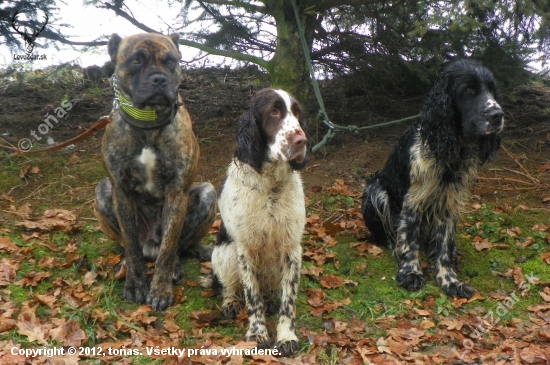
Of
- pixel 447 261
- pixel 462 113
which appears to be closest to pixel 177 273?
pixel 447 261

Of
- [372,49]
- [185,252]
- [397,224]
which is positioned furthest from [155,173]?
[372,49]

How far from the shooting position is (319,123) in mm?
7414

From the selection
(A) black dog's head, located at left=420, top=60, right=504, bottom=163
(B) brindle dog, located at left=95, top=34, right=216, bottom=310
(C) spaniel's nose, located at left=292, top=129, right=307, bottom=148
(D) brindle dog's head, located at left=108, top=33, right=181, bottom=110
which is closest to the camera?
(C) spaniel's nose, located at left=292, top=129, right=307, bottom=148

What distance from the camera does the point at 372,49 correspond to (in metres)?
7.04

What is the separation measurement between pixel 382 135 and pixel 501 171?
1616 mm

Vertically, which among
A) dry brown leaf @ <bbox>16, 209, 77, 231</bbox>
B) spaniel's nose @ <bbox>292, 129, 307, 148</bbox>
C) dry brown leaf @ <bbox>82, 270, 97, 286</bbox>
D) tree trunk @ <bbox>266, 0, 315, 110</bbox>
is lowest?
dry brown leaf @ <bbox>82, 270, 97, 286</bbox>

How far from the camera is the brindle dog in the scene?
158 inches

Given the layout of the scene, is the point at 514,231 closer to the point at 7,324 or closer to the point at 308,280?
the point at 308,280

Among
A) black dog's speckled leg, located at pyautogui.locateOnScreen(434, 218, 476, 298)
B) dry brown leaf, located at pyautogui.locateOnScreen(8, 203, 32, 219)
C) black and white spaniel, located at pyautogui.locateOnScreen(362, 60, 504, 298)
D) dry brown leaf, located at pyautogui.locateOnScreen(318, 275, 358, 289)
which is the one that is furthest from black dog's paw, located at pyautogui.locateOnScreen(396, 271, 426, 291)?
dry brown leaf, located at pyautogui.locateOnScreen(8, 203, 32, 219)

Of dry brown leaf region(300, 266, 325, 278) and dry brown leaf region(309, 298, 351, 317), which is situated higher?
dry brown leaf region(300, 266, 325, 278)

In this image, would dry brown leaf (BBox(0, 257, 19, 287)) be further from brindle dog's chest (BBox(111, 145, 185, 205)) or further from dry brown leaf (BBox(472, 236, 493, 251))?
dry brown leaf (BBox(472, 236, 493, 251))

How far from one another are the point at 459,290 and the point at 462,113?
56.8 inches

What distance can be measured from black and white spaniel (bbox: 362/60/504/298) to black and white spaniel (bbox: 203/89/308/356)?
1.29 metres

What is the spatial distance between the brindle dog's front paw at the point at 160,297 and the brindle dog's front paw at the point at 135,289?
7cm
